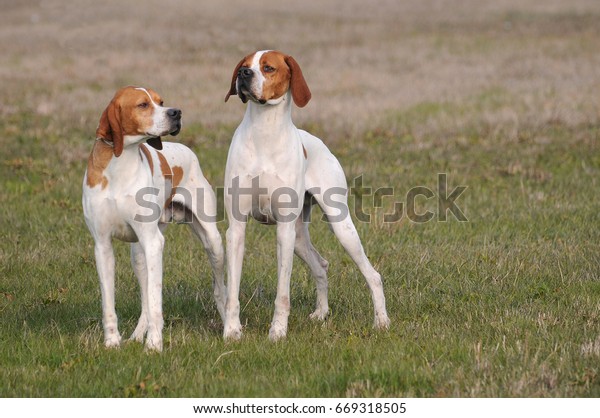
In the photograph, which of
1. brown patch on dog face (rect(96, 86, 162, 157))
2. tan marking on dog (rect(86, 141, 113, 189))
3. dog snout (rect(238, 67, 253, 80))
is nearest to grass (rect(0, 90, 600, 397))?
tan marking on dog (rect(86, 141, 113, 189))

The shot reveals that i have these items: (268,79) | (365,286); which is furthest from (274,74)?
(365,286)

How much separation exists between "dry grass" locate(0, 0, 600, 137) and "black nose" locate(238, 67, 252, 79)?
34.8 feet

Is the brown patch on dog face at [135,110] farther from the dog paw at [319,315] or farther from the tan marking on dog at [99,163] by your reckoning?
the dog paw at [319,315]

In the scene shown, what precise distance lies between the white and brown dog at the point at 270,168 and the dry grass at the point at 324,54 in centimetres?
1015

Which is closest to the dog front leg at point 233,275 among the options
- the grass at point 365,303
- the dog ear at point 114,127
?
the grass at point 365,303

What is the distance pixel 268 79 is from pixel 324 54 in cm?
2246

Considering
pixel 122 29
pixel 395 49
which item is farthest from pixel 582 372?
pixel 122 29

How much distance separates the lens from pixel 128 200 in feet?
21.7

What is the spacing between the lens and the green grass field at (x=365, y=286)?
5.85m

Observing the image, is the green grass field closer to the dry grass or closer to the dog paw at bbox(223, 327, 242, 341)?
the dog paw at bbox(223, 327, 242, 341)

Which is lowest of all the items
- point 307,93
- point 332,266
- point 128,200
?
point 332,266
